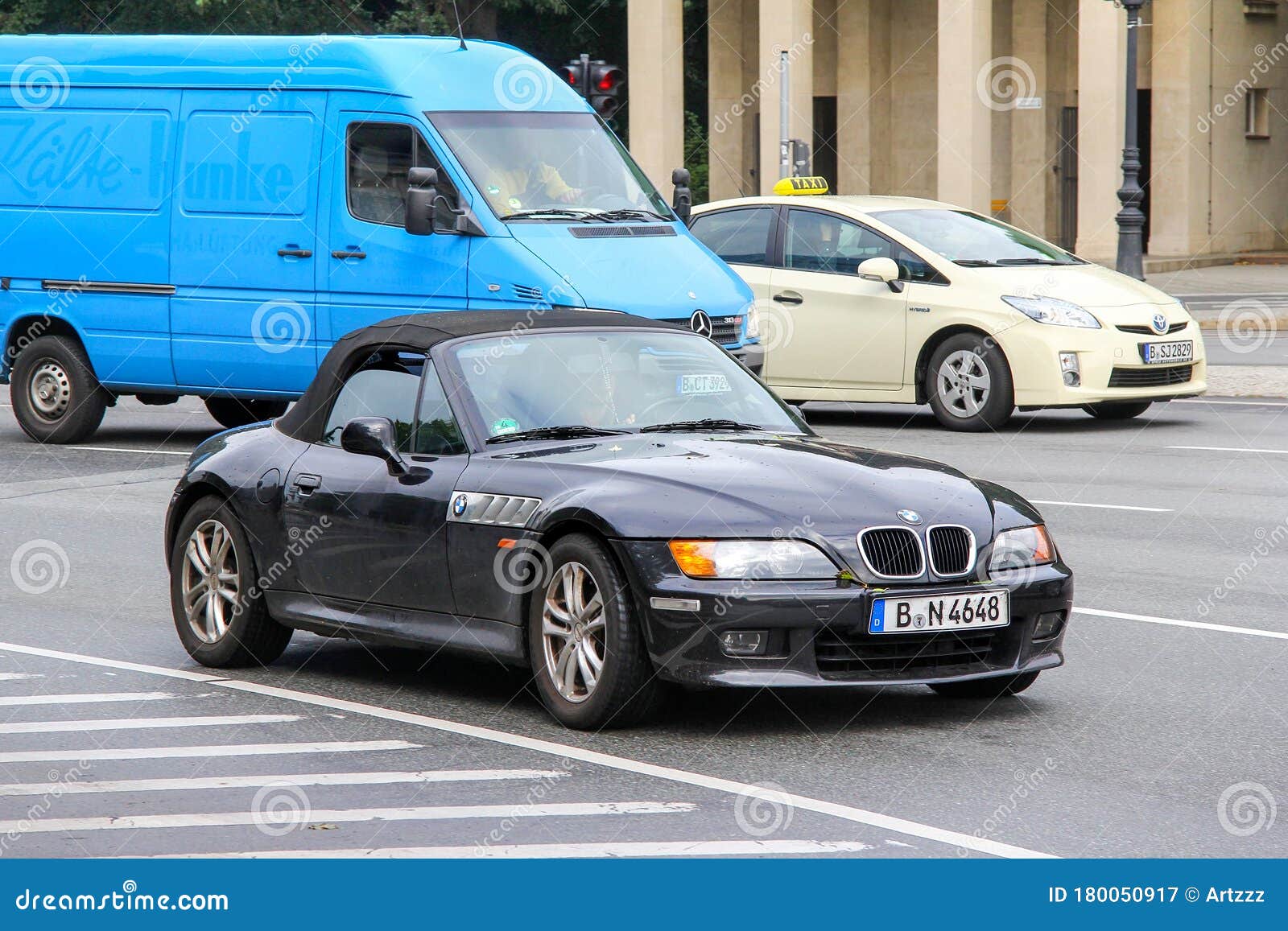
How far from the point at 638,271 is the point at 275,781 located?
8674 mm

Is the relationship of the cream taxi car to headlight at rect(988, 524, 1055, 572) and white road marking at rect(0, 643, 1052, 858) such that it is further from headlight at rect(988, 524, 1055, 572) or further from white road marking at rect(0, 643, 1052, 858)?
white road marking at rect(0, 643, 1052, 858)

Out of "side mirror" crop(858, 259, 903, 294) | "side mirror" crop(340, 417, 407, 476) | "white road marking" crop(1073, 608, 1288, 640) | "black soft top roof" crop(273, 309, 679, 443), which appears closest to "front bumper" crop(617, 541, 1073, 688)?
"side mirror" crop(340, 417, 407, 476)

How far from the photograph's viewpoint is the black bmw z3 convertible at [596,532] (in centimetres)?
668

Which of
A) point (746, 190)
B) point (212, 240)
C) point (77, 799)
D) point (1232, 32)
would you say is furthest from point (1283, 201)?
point (77, 799)

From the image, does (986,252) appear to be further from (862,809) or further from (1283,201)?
(1283,201)

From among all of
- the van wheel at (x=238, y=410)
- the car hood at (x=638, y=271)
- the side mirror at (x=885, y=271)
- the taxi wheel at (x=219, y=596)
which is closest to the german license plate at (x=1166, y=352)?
the side mirror at (x=885, y=271)

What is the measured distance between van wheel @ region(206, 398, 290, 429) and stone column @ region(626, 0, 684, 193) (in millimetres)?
22129

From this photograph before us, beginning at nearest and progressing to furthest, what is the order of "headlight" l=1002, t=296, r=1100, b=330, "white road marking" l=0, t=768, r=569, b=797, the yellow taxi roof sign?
"white road marking" l=0, t=768, r=569, b=797 → "headlight" l=1002, t=296, r=1100, b=330 → the yellow taxi roof sign

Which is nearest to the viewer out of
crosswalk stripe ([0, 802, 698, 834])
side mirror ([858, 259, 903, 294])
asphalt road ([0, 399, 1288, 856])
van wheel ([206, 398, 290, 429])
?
asphalt road ([0, 399, 1288, 856])

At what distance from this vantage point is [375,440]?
7.58 metres

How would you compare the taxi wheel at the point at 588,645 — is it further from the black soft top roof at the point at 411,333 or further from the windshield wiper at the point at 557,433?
the black soft top roof at the point at 411,333

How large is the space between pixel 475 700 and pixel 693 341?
5.80 feet

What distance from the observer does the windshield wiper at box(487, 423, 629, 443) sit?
299 inches

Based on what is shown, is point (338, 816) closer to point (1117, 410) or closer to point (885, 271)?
point (885, 271)
